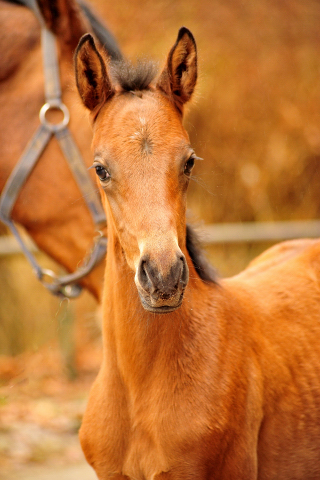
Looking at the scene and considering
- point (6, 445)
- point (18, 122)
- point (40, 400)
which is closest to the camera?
point (18, 122)

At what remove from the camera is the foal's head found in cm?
167

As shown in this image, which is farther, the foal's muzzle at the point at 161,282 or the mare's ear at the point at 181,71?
the mare's ear at the point at 181,71

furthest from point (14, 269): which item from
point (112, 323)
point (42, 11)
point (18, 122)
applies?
point (112, 323)

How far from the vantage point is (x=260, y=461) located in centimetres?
220

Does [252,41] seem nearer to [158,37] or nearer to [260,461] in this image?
[158,37]

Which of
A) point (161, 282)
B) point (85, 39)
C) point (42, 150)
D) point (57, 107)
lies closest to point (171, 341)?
point (161, 282)

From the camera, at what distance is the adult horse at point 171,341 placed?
1.85 meters

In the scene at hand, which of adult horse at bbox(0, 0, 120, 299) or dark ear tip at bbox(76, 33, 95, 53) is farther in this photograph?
adult horse at bbox(0, 0, 120, 299)

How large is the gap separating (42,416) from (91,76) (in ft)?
11.8

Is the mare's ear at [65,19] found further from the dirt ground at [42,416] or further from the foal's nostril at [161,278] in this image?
the dirt ground at [42,416]

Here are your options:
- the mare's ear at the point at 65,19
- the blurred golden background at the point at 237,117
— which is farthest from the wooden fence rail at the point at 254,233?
the mare's ear at the point at 65,19

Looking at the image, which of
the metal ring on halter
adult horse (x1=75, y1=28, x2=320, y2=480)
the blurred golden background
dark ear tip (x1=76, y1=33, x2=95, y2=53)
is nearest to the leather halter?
the metal ring on halter

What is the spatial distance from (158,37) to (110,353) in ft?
18.4

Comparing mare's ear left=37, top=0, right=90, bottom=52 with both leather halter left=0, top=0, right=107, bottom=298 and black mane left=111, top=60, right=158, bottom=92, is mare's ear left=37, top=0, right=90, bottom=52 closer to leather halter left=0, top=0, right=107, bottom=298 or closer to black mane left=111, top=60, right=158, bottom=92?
leather halter left=0, top=0, right=107, bottom=298
